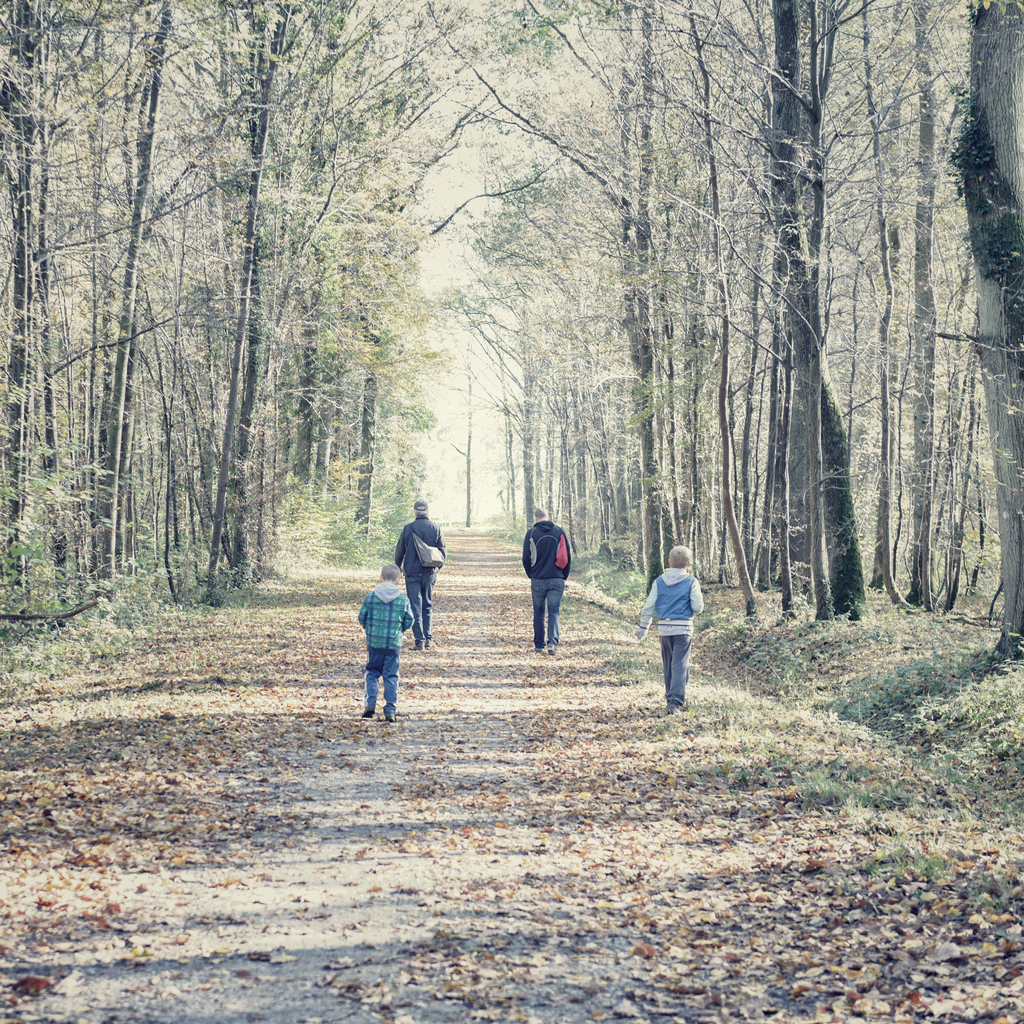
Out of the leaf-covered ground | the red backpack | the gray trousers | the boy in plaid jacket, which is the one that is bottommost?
the leaf-covered ground

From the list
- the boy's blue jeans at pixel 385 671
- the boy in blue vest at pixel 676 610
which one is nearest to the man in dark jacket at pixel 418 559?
the boy's blue jeans at pixel 385 671

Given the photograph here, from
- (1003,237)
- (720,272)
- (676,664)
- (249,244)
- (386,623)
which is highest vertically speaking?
(249,244)

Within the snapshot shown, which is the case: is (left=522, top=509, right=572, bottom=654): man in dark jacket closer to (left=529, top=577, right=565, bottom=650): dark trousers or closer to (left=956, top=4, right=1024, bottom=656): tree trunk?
(left=529, top=577, right=565, bottom=650): dark trousers

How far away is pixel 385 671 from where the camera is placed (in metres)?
8.65

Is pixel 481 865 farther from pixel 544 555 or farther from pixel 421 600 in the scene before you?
pixel 421 600

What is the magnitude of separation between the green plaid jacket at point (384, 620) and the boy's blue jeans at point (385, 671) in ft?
0.28

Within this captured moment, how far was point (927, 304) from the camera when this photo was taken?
18891 mm

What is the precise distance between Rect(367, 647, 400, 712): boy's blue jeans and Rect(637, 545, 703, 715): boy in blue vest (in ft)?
8.83

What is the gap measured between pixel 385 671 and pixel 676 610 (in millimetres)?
3247

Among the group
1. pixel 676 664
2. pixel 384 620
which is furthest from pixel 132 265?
pixel 676 664

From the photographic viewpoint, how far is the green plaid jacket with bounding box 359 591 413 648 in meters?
8.45

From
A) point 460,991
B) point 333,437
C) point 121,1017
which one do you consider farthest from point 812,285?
point 333,437

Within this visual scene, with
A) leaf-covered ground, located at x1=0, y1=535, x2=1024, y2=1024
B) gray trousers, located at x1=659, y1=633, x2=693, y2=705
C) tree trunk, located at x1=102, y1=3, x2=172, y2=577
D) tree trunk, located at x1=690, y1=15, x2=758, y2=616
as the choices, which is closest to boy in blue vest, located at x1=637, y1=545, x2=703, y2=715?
gray trousers, located at x1=659, y1=633, x2=693, y2=705

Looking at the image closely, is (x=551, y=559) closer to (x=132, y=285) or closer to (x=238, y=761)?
(x=238, y=761)
